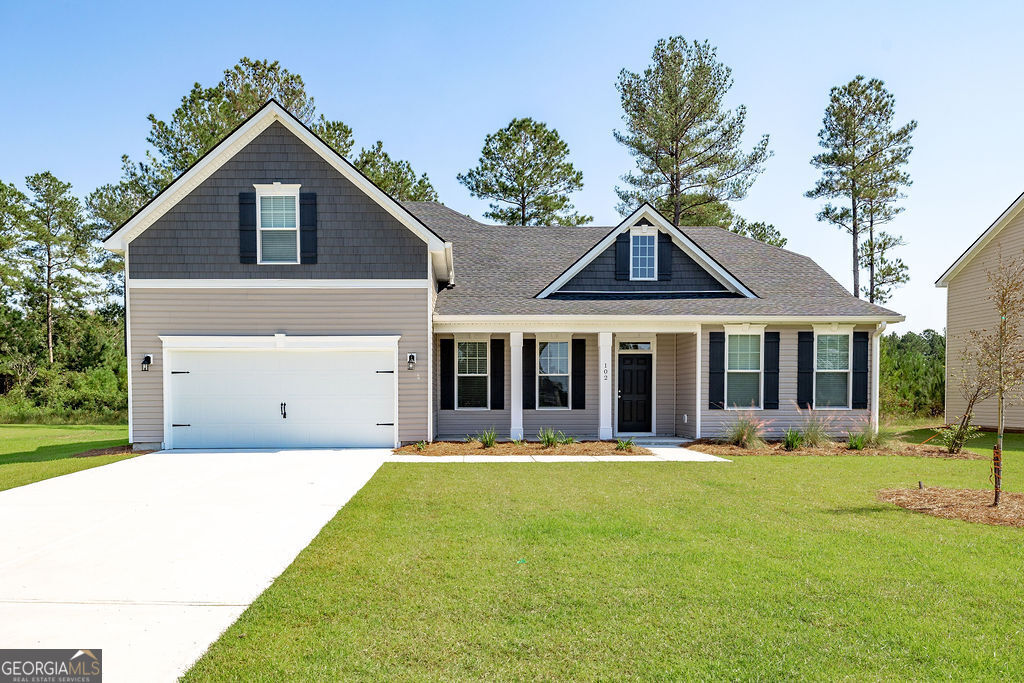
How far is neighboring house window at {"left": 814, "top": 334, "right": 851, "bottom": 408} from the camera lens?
14633mm

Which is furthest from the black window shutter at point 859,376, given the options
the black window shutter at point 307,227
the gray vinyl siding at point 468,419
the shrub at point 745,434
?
the black window shutter at point 307,227

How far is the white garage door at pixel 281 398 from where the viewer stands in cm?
1305

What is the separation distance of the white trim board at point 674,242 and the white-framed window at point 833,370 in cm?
203

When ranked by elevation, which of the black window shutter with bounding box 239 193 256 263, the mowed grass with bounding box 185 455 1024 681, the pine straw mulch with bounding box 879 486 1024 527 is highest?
the black window shutter with bounding box 239 193 256 263

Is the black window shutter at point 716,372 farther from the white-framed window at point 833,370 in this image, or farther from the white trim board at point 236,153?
the white trim board at point 236,153

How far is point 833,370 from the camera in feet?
48.0

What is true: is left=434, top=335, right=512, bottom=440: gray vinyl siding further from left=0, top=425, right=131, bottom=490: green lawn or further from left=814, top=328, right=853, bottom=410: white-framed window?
left=814, top=328, right=853, bottom=410: white-framed window

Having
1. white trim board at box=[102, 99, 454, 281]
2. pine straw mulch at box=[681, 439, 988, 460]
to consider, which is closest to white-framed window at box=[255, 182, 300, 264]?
white trim board at box=[102, 99, 454, 281]

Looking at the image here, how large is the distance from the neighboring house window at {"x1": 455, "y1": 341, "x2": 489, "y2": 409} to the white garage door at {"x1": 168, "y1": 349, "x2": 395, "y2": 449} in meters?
2.11

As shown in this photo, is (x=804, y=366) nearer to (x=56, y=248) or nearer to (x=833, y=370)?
(x=833, y=370)

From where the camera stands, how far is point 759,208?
29.9m

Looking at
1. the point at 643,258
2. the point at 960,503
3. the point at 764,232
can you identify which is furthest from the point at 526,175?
the point at 960,503

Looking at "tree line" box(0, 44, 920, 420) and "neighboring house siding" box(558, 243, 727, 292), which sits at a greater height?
"tree line" box(0, 44, 920, 420)

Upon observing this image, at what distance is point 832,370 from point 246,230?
13.8 meters
